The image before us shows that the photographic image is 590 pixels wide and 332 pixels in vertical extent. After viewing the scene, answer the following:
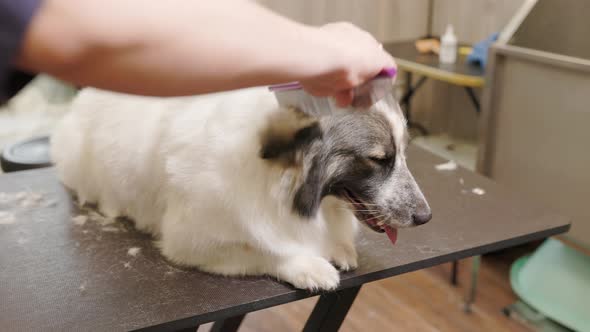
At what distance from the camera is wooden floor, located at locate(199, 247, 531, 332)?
6.78 feet

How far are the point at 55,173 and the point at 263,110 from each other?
29.7 inches

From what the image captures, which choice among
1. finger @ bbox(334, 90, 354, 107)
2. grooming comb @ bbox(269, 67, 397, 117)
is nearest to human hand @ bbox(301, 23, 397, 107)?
finger @ bbox(334, 90, 354, 107)

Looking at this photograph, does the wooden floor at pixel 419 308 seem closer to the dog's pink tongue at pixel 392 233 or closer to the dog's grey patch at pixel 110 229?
the dog's grey patch at pixel 110 229

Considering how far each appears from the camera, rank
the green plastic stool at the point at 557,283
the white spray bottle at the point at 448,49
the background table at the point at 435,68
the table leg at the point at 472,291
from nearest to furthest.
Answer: the green plastic stool at the point at 557,283 → the table leg at the point at 472,291 → the background table at the point at 435,68 → the white spray bottle at the point at 448,49

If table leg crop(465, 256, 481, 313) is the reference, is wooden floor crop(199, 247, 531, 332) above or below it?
below

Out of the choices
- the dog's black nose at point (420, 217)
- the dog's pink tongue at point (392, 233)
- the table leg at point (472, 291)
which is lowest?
the table leg at point (472, 291)

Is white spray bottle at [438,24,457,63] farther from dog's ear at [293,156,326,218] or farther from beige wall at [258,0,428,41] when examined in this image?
dog's ear at [293,156,326,218]

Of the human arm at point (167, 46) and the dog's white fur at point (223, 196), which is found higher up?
the human arm at point (167, 46)

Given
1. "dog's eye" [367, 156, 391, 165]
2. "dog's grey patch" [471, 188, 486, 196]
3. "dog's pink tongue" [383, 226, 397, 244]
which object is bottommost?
"dog's grey patch" [471, 188, 486, 196]

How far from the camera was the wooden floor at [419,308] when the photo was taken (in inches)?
81.4

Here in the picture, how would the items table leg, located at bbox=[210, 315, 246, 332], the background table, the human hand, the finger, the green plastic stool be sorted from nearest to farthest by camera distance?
1. the human hand
2. the finger
3. table leg, located at bbox=[210, 315, 246, 332]
4. the green plastic stool
5. the background table

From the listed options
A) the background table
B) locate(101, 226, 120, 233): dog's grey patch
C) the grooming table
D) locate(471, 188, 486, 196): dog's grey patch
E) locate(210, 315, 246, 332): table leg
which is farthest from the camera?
the background table

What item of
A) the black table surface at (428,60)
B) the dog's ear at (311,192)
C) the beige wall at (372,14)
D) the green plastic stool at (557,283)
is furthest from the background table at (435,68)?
the dog's ear at (311,192)

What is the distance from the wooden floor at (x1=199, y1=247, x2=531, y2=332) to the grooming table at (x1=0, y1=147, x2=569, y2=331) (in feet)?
2.61
